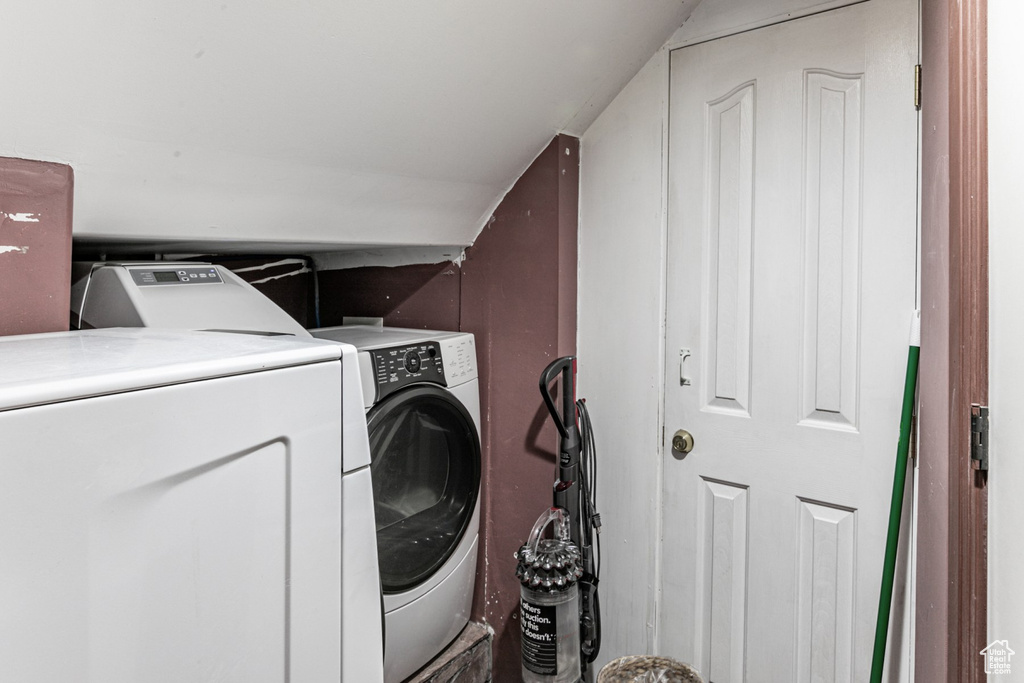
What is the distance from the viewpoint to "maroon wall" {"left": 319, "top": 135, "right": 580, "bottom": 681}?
2064mm

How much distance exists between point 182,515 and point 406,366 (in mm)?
1136

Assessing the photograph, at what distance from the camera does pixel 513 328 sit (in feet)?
7.11

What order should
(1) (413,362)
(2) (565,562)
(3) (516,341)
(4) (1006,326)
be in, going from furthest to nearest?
(3) (516,341) < (1) (413,362) < (2) (565,562) < (4) (1006,326)

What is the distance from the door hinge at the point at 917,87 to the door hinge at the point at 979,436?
773 mm

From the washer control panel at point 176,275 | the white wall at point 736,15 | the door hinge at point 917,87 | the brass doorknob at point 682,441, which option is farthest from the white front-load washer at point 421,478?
the door hinge at point 917,87

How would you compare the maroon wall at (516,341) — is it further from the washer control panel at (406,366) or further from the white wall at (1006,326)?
the white wall at (1006,326)

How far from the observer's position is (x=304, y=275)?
9.07 feet

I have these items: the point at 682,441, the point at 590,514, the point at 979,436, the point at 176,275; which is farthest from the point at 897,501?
the point at 176,275

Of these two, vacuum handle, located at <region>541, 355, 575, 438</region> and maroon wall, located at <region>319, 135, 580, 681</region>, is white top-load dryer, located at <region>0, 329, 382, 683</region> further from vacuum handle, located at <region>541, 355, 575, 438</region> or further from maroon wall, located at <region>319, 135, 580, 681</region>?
maroon wall, located at <region>319, 135, 580, 681</region>

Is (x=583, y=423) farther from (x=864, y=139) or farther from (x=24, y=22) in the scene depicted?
(x=24, y=22)

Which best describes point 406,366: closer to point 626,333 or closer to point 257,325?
point 257,325

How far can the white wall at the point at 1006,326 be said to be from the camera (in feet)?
3.34

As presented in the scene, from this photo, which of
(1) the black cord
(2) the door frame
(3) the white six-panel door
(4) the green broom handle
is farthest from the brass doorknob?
(2) the door frame

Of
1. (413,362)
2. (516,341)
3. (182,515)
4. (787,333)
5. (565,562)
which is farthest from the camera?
(516,341)
